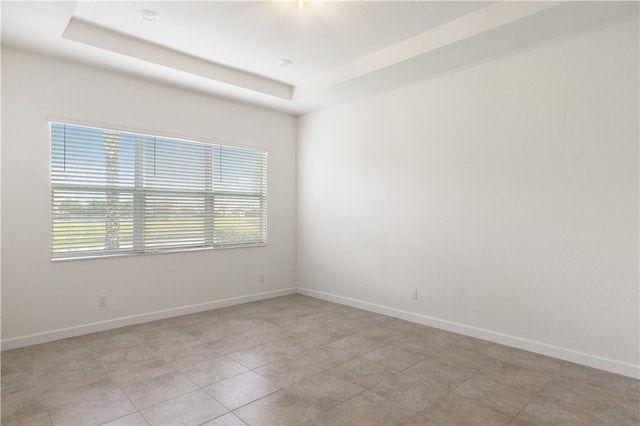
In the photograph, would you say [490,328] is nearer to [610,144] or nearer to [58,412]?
[610,144]

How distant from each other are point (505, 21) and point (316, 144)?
2995 mm

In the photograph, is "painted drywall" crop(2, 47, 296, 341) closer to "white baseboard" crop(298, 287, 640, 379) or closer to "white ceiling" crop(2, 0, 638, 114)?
"white ceiling" crop(2, 0, 638, 114)

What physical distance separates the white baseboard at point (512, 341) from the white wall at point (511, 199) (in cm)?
1

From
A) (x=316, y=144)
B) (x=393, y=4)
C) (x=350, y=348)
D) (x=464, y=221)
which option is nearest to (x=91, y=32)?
(x=393, y=4)

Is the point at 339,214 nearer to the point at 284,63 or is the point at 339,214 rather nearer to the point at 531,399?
the point at 284,63

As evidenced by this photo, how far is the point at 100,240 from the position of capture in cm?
396

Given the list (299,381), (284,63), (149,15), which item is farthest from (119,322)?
(284,63)

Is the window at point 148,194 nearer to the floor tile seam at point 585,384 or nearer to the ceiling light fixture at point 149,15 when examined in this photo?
the ceiling light fixture at point 149,15

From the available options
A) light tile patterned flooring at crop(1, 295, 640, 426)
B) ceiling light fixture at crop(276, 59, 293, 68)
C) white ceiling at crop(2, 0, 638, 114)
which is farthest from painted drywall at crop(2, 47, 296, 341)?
ceiling light fixture at crop(276, 59, 293, 68)

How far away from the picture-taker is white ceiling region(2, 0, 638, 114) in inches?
115

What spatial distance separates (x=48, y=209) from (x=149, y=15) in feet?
6.82

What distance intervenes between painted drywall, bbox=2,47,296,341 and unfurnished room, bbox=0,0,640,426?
0.06ft

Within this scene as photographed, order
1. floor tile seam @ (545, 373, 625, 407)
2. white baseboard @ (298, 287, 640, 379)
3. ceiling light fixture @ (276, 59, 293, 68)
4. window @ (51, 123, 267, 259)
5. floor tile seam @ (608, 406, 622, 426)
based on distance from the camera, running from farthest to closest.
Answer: ceiling light fixture @ (276, 59, 293, 68), window @ (51, 123, 267, 259), white baseboard @ (298, 287, 640, 379), floor tile seam @ (545, 373, 625, 407), floor tile seam @ (608, 406, 622, 426)

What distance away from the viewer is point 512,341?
11.4ft
